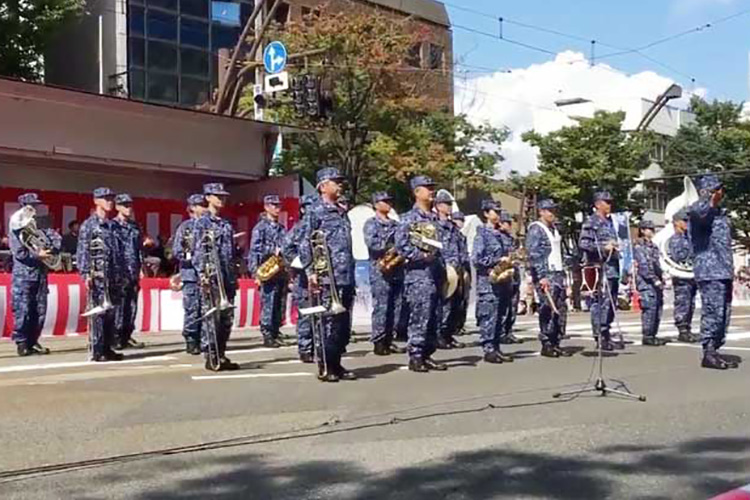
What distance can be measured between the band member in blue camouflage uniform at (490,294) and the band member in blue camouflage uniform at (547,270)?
42 cm

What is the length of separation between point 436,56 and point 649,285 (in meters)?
24.9

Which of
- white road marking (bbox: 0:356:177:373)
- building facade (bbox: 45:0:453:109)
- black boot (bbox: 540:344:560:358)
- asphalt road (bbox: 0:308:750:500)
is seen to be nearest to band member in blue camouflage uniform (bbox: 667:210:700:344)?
black boot (bbox: 540:344:560:358)

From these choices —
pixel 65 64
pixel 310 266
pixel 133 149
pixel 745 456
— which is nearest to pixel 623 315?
pixel 133 149

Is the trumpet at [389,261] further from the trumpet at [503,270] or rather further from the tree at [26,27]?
Answer: the tree at [26,27]

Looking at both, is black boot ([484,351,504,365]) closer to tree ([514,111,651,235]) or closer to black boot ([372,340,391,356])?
black boot ([372,340,391,356])

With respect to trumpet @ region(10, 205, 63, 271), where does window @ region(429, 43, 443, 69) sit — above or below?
above

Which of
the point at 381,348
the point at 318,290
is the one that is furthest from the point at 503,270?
the point at 318,290

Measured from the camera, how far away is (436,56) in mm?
38812

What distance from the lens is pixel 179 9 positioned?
1383 inches

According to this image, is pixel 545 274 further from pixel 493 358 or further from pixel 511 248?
pixel 493 358

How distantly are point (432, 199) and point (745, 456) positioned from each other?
5.13m

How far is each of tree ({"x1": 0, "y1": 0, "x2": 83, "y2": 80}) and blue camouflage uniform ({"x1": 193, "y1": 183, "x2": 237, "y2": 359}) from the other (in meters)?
19.2

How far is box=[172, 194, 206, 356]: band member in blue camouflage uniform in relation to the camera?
12.2 meters

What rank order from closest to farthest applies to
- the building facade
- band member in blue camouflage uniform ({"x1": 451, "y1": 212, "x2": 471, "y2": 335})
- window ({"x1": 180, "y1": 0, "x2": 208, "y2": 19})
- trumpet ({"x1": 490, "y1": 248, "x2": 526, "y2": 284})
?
trumpet ({"x1": 490, "y1": 248, "x2": 526, "y2": 284}) → band member in blue camouflage uniform ({"x1": 451, "y1": 212, "x2": 471, "y2": 335}) → the building facade → window ({"x1": 180, "y1": 0, "x2": 208, "y2": 19})
